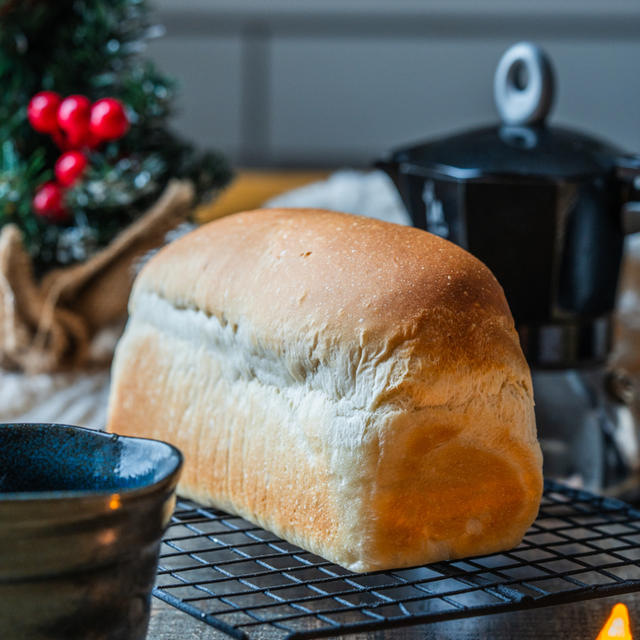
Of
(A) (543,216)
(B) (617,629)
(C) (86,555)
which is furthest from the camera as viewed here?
(A) (543,216)

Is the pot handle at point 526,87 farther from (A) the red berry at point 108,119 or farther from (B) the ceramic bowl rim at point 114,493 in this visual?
(B) the ceramic bowl rim at point 114,493

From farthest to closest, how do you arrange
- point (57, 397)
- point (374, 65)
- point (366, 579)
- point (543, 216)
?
point (374, 65), point (57, 397), point (543, 216), point (366, 579)

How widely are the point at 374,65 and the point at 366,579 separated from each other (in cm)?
259

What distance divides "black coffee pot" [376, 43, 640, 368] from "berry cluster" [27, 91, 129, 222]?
0.42 meters

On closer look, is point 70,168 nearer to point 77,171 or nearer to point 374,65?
point 77,171

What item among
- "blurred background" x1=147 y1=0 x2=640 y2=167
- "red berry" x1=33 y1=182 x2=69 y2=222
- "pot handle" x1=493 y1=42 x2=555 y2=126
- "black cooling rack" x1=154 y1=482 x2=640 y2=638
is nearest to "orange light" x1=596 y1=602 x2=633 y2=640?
"black cooling rack" x1=154 y1=482 x2=640 y2=638

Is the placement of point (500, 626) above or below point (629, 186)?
below

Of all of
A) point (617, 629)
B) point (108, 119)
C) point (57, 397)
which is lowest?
point (57, 397)

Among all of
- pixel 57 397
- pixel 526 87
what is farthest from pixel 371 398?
pixel 57 397

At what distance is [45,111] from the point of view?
3.99 feet

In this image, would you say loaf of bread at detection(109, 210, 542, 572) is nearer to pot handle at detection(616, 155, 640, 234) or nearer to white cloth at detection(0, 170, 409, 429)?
pot handle at detection(616, 155, 640, 234)

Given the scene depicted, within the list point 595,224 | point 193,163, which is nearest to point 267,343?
point 595,224

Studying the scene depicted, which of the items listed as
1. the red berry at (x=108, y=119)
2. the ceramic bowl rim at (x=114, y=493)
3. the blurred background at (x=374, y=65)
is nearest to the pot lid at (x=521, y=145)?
the red berry at (x=108, y=119)

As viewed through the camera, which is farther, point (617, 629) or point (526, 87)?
point (526, 87)
